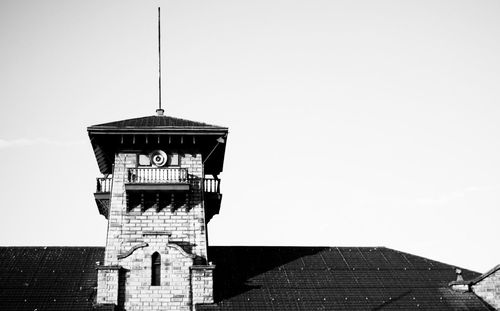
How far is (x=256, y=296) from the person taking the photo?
110 feet

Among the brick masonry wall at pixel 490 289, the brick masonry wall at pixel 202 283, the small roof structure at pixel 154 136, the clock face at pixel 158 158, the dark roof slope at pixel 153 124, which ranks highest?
the dark roof slope at pixel 153 124

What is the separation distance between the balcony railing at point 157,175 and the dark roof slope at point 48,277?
5.45 meters

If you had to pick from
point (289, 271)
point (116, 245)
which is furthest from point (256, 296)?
point (116, 245)

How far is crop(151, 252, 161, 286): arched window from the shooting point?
109ft

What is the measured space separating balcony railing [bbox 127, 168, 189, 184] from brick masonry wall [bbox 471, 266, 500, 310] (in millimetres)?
16381

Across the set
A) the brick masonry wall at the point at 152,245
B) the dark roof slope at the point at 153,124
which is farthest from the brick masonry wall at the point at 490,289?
the dark roof slope at the point at 153,124

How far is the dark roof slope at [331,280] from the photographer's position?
33500 millimetres

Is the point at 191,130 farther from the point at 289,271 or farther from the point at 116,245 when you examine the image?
the point at 289,271

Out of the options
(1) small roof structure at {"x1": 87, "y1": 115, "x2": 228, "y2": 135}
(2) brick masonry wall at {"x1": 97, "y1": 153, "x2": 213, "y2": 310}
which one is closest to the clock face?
(2) brick masonry wall at {"x1": 97, "y1": 153, "x2": 213, "y2": 310}

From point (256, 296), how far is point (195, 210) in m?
5.39

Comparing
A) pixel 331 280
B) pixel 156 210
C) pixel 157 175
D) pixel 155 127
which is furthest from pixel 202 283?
pixel 155 127

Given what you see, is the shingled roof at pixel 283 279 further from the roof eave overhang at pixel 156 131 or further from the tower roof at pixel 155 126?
the tower roof at pixel 155 126

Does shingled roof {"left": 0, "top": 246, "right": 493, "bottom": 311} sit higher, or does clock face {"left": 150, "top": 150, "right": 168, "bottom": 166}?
clock face {"left": 150, "top": 150, "right": 168, "bottom": 166}

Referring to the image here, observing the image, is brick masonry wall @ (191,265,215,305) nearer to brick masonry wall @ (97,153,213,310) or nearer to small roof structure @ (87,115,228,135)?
brick masonry wall @ (97,153,213,310)
